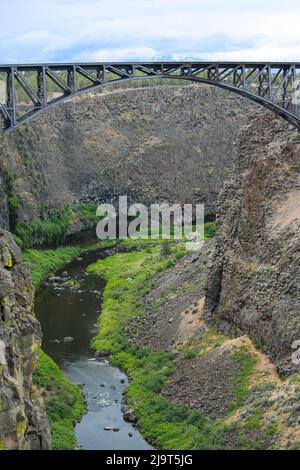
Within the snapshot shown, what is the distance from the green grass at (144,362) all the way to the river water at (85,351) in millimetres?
844

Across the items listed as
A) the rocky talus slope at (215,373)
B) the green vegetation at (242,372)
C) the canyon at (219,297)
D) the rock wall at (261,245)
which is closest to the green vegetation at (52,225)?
the canyon at (219,297)

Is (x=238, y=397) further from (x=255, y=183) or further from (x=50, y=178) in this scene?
(x=50, y=178)

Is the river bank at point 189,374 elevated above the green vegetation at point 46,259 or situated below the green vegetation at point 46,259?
above

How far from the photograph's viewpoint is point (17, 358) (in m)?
32.0

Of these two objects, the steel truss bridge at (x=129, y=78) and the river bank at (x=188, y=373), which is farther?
the steel truss bridge at (x=129, y=78)

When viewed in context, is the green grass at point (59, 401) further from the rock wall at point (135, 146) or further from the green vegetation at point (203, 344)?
the rock wall at point (135, 146)

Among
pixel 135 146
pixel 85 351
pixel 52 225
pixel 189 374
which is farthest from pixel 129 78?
pixel 135 146

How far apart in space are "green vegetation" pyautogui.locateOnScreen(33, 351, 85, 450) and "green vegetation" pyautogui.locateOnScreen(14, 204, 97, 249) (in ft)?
114

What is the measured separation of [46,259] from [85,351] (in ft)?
91.7

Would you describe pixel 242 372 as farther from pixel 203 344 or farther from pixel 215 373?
pixel 203 344

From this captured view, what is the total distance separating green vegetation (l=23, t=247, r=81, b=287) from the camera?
77.4 metres

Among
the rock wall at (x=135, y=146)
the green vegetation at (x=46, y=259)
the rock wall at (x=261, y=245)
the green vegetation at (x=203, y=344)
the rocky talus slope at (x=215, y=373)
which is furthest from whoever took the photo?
the rock wall at (x=135, y=146)

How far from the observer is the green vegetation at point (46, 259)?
254 ft
